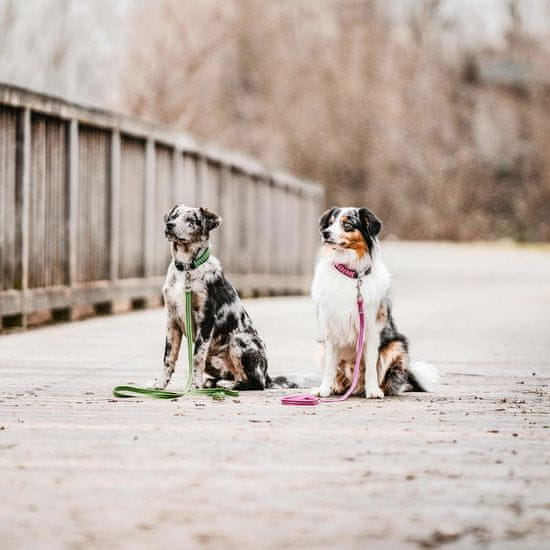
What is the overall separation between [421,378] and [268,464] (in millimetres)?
2968

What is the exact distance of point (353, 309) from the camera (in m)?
8.05

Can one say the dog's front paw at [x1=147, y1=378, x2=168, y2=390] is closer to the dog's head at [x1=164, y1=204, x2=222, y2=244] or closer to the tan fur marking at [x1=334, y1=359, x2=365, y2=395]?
the dog's head at [x1=164, y1=204, x2=222, y2=244]

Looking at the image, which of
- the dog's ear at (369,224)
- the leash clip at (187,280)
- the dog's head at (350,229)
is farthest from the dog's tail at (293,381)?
the dog's ear at (369,224)

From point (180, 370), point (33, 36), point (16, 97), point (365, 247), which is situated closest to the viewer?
point (365, 247)

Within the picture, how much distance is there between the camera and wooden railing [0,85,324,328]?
12.6 meters

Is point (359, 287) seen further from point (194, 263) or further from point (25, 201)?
point (25, 201)

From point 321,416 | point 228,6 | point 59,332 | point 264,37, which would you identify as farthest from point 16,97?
point 264,37

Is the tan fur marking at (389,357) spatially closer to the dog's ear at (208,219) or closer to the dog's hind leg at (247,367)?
the dog's hind leg at (247,367)

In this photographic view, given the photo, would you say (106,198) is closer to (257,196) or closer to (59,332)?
(59,332)

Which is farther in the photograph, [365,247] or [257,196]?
[257,196]

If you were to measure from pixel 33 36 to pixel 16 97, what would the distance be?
17803 millimetres

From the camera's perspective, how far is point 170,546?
414 centimetres

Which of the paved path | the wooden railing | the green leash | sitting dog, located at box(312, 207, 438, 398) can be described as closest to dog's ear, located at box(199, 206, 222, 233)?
the green leash

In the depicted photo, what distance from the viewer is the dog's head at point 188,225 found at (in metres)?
8.34
